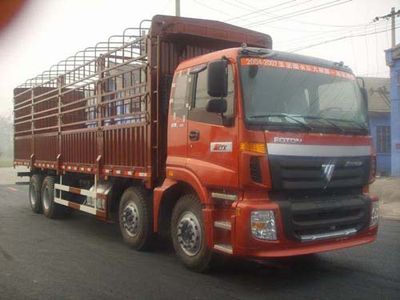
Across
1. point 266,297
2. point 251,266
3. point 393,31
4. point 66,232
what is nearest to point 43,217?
point 66,232

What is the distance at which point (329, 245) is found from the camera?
516 centimetres

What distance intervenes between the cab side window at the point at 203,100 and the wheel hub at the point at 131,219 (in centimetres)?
189

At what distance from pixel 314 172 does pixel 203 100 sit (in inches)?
57.5

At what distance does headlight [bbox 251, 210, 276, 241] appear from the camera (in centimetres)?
473

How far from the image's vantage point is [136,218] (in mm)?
6852

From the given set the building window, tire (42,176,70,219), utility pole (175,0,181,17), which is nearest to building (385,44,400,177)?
the building window

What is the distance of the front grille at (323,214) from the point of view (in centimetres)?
485

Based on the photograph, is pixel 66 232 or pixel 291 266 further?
pixel 66 232

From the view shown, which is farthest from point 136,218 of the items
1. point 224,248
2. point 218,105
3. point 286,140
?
point 286,140

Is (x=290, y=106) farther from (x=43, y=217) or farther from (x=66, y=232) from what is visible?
(x=43, y=217)

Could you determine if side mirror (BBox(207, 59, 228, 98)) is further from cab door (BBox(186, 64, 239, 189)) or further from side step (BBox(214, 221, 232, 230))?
side step (BBox(214, 221, 232, 230))

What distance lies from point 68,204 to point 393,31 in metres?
21.3

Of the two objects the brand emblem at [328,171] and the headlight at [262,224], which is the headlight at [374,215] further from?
the headlight at [262,224]

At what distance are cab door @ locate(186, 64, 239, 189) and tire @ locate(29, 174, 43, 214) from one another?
6641 millimetres
